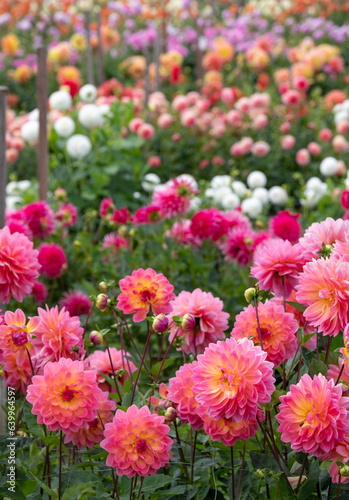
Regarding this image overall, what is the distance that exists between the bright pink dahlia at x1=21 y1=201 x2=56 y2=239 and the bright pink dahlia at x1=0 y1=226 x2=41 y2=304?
2.89ft

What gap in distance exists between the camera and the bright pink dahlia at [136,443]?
855mm

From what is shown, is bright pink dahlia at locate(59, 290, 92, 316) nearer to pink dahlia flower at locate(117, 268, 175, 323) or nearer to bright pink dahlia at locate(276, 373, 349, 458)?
pink dahlia flower at locate(117, 268, 175, 323)

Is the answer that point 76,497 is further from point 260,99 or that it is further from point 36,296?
point 260,99

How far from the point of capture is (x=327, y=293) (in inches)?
34.3

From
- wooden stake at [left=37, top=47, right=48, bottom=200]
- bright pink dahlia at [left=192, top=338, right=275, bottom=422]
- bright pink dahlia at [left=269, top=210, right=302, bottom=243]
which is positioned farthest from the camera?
wooden stake at [left=37, top=47, right=48, bottom=200]

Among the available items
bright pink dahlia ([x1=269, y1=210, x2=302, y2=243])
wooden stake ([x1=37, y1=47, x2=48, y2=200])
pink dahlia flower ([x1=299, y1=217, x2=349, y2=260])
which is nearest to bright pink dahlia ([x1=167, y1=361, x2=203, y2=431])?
pink dahlia flower ([x1=299, y1=217, x2=349, y2=260])

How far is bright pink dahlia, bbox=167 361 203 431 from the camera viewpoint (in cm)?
95

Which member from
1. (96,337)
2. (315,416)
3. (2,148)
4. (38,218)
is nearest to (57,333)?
(96,337)

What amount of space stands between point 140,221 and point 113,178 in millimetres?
1447

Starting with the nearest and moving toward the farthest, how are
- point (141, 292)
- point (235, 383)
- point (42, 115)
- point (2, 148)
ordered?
1. point (235, 383)
2. point (141, 292)
3. point (2, 148)
4. point (42, 115)

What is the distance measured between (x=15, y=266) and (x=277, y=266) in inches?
19.5

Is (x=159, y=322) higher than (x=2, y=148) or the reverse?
the reverse

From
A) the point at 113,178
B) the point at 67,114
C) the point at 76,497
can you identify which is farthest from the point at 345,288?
the point at 67,114

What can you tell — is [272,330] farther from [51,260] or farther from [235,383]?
[51,260]
